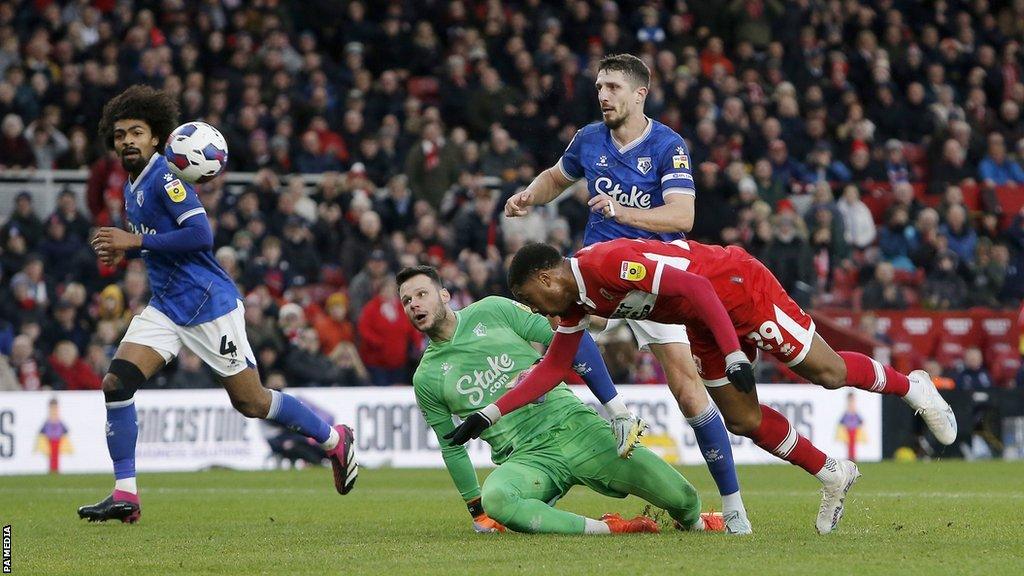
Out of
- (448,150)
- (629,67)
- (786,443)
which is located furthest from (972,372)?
(786,443)

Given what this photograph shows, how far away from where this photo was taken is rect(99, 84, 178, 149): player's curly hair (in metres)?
9.91

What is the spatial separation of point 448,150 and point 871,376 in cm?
1284

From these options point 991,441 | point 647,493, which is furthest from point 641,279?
point 991,441

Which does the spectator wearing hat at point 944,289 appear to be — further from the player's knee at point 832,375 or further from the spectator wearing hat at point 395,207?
the player's knee at point 832,375

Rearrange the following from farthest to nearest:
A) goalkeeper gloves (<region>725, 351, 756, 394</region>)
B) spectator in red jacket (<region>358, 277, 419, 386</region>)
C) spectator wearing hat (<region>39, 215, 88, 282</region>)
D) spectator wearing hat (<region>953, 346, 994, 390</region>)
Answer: spectator wearing hat (<region>953, 346, 994, 390</region>) < spectator wearing hat (<region>39, 215, 88, 282</region>) < spectator in red jacket (<region>358, 277, 419, 386</region>) < goalkeeper gloves (<region>725, 351, 756, 394</region>)

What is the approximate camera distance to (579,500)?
1167cm

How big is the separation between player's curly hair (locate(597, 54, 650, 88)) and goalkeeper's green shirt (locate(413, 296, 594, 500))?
1.56 meters

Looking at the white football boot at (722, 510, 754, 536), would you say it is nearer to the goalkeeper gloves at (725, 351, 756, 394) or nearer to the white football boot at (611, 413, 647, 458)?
the white football boot at (611, 413, 647, 458)

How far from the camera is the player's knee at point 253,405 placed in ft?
32.9

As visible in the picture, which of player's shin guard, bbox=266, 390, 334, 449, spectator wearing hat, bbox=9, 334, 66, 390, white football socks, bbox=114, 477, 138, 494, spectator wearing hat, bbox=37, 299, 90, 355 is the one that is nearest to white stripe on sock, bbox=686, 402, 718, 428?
player's shin guard, bbox=266, 390, 334, 449

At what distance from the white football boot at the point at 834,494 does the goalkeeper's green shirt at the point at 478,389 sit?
4.68 feet

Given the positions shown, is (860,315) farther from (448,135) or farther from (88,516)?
(88,516)

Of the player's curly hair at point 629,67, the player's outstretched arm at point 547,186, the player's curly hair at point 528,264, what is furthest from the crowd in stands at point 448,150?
the player's curly hair at point 528,264

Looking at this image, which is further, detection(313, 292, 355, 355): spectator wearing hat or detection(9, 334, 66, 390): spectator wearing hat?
detection(313, 292, 355, 355): spectator wearing hat
